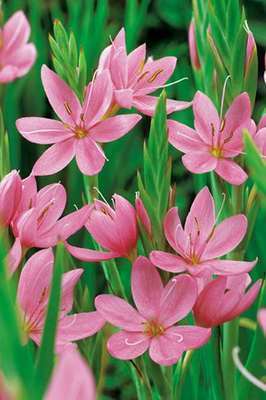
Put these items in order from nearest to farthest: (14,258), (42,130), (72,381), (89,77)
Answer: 1. (72,381)
2. (14,258)
3. (42,130)
4. (89,77)

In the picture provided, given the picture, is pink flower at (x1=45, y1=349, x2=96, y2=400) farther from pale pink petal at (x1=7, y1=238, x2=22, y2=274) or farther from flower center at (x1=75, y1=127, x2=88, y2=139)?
flower center at (x1=75, y1=127, x2=88, y2=139)

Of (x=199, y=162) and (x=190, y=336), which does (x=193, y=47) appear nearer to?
(x=199, y=162)

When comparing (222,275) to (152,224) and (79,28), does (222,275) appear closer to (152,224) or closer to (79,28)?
(152,224)

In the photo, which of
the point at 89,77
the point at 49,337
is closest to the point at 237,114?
the point at 49,337

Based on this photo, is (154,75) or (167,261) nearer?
(167,261)

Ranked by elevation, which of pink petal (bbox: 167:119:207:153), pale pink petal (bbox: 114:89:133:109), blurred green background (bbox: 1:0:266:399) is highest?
pale pink petal (bbox: 114:89:133:109)

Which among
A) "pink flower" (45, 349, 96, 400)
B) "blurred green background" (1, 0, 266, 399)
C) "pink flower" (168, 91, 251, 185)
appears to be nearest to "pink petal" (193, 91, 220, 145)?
"pink flower" (168, 91, 251, 185)

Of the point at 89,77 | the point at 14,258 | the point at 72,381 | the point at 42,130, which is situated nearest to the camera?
the point at 72,381

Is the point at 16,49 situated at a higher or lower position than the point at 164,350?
higher
